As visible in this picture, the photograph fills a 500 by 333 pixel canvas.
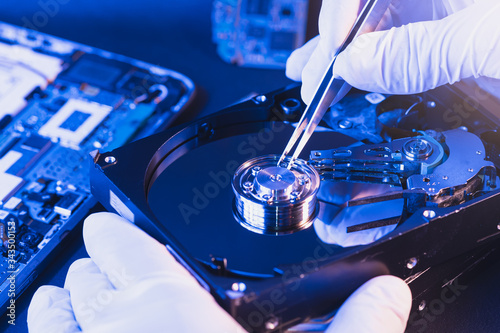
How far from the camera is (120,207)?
1.19 m

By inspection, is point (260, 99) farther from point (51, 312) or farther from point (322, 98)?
point (51, 312)

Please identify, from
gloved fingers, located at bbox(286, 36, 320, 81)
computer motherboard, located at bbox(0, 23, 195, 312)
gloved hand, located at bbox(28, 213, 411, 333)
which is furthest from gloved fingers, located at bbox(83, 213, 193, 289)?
gloved fingers, located at bbox(286, 36, 320, 81)

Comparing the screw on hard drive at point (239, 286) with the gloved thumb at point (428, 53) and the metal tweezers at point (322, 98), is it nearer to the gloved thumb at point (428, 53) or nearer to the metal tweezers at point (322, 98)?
the metal tweezers at point (322, 98)

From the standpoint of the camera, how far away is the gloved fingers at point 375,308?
103 centimetres

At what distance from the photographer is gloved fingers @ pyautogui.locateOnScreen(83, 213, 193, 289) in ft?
3.41

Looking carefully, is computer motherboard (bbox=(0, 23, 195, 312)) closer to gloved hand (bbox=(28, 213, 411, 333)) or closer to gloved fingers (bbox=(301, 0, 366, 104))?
gloved hand (bbox=(28, 213, 411, 333))

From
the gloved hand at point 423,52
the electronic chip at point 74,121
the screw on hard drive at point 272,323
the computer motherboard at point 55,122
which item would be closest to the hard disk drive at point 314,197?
the screw on hard drive at point 272,323

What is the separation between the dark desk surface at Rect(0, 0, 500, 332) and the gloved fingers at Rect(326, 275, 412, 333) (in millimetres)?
895

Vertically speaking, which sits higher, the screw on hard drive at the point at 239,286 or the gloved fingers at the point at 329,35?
the gloved fingers at the point at 329,35

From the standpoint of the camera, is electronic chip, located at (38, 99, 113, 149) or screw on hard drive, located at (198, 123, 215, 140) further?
electronic chip, located at (38, 99, 113, 149)

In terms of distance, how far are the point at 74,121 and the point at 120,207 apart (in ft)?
1.87

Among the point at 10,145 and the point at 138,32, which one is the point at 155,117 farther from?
the point at 138,32

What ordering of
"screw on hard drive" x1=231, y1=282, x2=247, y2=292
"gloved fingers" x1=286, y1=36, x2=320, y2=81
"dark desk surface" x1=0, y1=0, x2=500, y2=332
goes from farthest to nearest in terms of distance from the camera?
"dark desk surface" x1=0, y1=0, x2=500, y2=332 < "gloved fingers" x1=286, y1=36, x2=320, y2=81 < "screw on hard drive" x1=231, y1=282, x2=247, y2=292

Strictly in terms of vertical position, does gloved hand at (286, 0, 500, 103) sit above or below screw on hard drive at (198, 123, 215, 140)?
above
